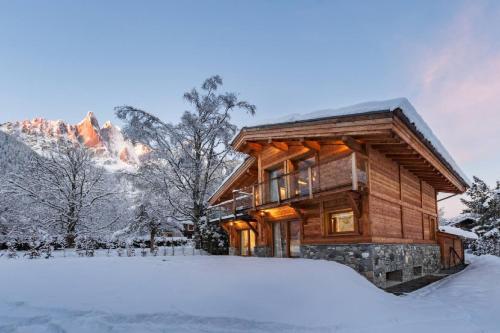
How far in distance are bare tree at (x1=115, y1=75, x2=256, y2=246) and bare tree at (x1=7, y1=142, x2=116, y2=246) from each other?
22.8 feet

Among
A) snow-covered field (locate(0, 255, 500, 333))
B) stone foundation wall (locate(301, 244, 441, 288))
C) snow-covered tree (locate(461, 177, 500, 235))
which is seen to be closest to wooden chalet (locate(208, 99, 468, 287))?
stone foundation wall (locate(301, 244, 441, 288))

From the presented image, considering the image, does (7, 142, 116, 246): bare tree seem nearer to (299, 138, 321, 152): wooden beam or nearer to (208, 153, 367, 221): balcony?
(208, 153, 367, 221): balcony

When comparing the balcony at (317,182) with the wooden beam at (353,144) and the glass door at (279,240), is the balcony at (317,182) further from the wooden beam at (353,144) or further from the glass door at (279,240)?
the glass door at (279,240)

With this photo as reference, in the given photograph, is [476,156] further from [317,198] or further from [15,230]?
[15,230]

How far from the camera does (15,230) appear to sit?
941 inches

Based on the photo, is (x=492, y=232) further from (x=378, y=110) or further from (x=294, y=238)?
(x=378, y=110)

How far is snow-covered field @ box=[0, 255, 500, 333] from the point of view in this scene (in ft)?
19.6

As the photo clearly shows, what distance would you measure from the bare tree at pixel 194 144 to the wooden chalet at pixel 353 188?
6.20 m

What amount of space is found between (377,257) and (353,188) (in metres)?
2.50

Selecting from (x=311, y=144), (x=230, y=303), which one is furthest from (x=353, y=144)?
(x=230, y=303)

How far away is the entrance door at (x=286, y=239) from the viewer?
13757 mm

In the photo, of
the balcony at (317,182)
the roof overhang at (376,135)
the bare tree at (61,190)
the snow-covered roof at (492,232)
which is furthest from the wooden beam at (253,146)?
the snow-covered roof at (492,232)

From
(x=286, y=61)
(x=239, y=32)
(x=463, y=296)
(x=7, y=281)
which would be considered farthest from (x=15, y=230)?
(x=463, y=296)

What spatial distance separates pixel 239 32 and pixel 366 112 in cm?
1124
